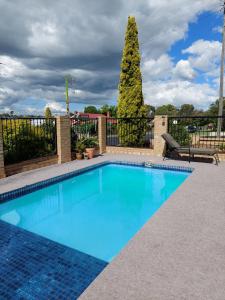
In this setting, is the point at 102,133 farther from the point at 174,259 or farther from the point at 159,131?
the point at 174,259

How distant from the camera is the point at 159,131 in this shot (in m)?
10.5

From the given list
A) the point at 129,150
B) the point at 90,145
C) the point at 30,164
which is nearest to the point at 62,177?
the point at 30,164

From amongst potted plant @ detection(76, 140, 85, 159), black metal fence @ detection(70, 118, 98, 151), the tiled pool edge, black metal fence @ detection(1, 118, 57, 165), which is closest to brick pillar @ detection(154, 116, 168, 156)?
the tiled pool edge

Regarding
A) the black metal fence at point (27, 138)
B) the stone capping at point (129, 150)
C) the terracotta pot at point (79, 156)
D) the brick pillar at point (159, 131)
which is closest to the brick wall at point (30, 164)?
the black metal fence at point (27, 138)

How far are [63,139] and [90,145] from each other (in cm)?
195

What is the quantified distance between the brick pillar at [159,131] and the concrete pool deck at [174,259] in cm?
598

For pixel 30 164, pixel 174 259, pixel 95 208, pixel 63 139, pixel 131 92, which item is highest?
pixel 131 92

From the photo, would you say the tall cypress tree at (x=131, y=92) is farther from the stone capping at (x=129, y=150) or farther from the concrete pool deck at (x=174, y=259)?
the concrete pool deck at (x=174, y=259)

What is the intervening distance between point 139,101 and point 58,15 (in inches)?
243

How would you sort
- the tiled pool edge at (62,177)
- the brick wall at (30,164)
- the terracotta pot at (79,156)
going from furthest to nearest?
the terracotta pot at (79,156) → the brick wall at (30,164) → the tiled pool edge at (62,177)

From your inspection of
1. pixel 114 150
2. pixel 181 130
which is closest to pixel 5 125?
pixel 114 150

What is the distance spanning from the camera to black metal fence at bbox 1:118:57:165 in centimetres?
771

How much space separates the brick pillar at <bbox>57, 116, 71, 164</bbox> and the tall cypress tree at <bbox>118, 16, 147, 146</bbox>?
4042 millimetres

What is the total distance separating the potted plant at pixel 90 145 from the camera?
10.4 metres
